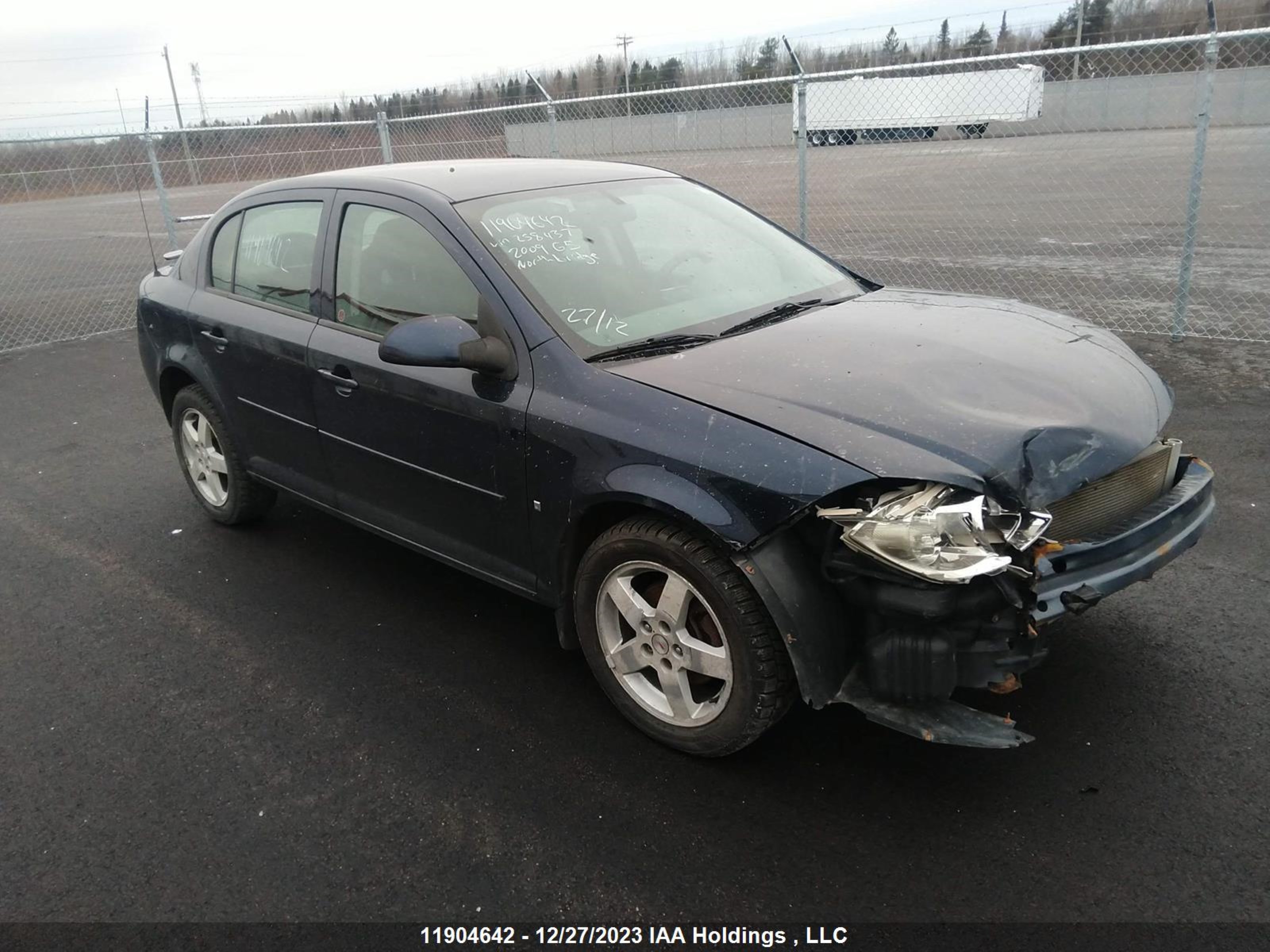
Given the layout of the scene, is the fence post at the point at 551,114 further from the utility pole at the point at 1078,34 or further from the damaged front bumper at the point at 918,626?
the damaged front bumper at the point at 918,626

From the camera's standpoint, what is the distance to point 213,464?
4.89m

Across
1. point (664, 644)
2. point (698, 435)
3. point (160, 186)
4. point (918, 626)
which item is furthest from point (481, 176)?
point (160, 186)

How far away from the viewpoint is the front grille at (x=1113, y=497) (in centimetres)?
276

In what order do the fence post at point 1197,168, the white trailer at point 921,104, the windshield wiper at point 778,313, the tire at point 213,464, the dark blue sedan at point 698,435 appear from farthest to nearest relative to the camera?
the white trailer at point 921,104
the fence post at point 1197,168
the tire at point 213,464
the windshield wiper at point 778,313
the dark blue sedan at point 698,435

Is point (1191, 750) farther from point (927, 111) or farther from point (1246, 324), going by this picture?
point (927, 111)

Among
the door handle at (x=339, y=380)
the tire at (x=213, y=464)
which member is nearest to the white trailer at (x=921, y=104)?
the tire at (x=213, y=464)

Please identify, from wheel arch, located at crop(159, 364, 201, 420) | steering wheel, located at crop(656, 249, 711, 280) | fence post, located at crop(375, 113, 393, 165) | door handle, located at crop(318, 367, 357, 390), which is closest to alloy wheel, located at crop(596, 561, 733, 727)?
steering wheel, located at crop(656, 249, 711, 280)

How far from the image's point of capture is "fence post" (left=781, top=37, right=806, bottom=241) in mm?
7930

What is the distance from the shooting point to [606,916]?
2449 millimetres

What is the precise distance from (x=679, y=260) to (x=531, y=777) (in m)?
1.96

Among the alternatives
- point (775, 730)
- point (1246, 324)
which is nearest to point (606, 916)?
point (775, 730)

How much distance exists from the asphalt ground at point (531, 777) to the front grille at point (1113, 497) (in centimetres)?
66

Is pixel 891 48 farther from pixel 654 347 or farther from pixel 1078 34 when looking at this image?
pixel 654 347

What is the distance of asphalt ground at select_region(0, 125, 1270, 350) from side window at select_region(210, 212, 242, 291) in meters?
6.51
